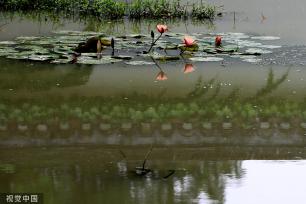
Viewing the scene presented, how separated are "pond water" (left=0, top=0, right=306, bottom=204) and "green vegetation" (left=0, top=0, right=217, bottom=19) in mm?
2820

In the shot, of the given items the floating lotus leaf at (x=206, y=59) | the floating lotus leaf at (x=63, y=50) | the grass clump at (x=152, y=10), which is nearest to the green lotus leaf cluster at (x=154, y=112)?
the floating lotus leaf at (x=206, y=59)

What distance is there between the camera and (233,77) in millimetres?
3836

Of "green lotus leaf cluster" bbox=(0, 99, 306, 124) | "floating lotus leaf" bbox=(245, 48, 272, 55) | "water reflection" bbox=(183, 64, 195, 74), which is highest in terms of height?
"floating lotus leaf" bbox=(245, 48, 272, 55)

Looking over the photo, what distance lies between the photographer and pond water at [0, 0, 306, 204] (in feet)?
6.50

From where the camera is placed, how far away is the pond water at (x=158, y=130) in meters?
1.98

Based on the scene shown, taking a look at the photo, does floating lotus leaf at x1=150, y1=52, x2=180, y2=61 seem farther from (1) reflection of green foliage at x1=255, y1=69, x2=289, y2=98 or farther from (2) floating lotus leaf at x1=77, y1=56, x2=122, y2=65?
(1) reflection of green foliage at x1=255, y1=69, x2=289, y2=98

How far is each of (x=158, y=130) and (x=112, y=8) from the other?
15.9 feet

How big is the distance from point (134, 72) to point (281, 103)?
1026mm

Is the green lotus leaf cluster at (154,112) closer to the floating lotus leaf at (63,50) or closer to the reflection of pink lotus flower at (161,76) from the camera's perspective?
the reflection of pink lotus flower at (161,76)

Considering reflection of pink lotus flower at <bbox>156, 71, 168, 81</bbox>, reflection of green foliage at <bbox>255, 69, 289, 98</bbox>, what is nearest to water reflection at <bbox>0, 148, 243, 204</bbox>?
reflection of green foliage at <bbox>255, 69, 289, 98</bbox>

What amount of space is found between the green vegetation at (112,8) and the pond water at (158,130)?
2.82 m

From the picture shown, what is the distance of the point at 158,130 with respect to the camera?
271cm

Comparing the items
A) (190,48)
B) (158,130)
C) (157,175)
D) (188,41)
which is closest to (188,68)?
(188,41)

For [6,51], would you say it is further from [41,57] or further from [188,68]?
[188,68]
